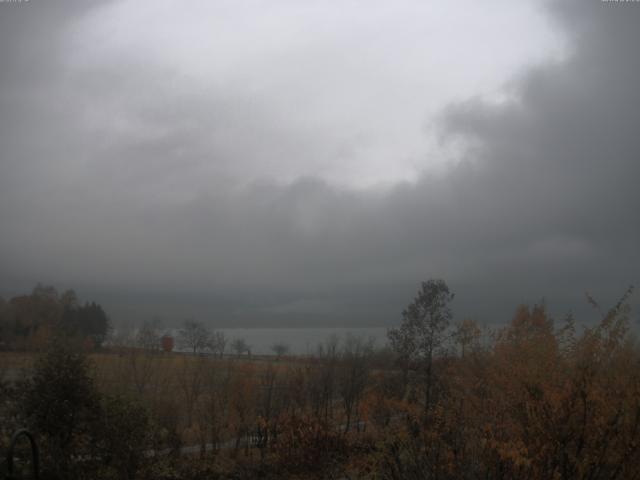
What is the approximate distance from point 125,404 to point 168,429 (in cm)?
646

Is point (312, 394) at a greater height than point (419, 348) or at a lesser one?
lesser

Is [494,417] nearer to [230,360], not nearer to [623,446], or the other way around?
[623,446]

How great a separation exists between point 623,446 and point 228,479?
1375 cm

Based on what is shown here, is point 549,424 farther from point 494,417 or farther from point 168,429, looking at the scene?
point 168,429

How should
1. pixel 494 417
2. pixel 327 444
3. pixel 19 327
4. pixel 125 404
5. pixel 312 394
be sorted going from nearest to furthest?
pixel 494 417, pixel 125 404, pixel 327 444, pixel 312 394, pixel 19 327

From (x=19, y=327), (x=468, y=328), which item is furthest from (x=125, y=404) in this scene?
(x=19, y=327)

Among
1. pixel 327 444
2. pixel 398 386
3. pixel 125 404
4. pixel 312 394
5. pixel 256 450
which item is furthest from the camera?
pixel 398 386

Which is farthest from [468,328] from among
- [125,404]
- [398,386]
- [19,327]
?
[19,327]

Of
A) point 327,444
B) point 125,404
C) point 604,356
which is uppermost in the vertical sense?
point 604,356

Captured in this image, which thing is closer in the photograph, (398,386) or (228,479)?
(228,479)

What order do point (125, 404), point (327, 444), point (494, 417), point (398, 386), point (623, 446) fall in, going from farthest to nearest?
point (398, 386) → point (327, 444) → point (125, 404) → point (494, 417) → point (623, 446)

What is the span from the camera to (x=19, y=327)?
54.1 metres

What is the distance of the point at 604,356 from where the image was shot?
38.0 ft

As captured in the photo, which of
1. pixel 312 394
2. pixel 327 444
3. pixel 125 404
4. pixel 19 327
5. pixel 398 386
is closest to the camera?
pixel 125 404
